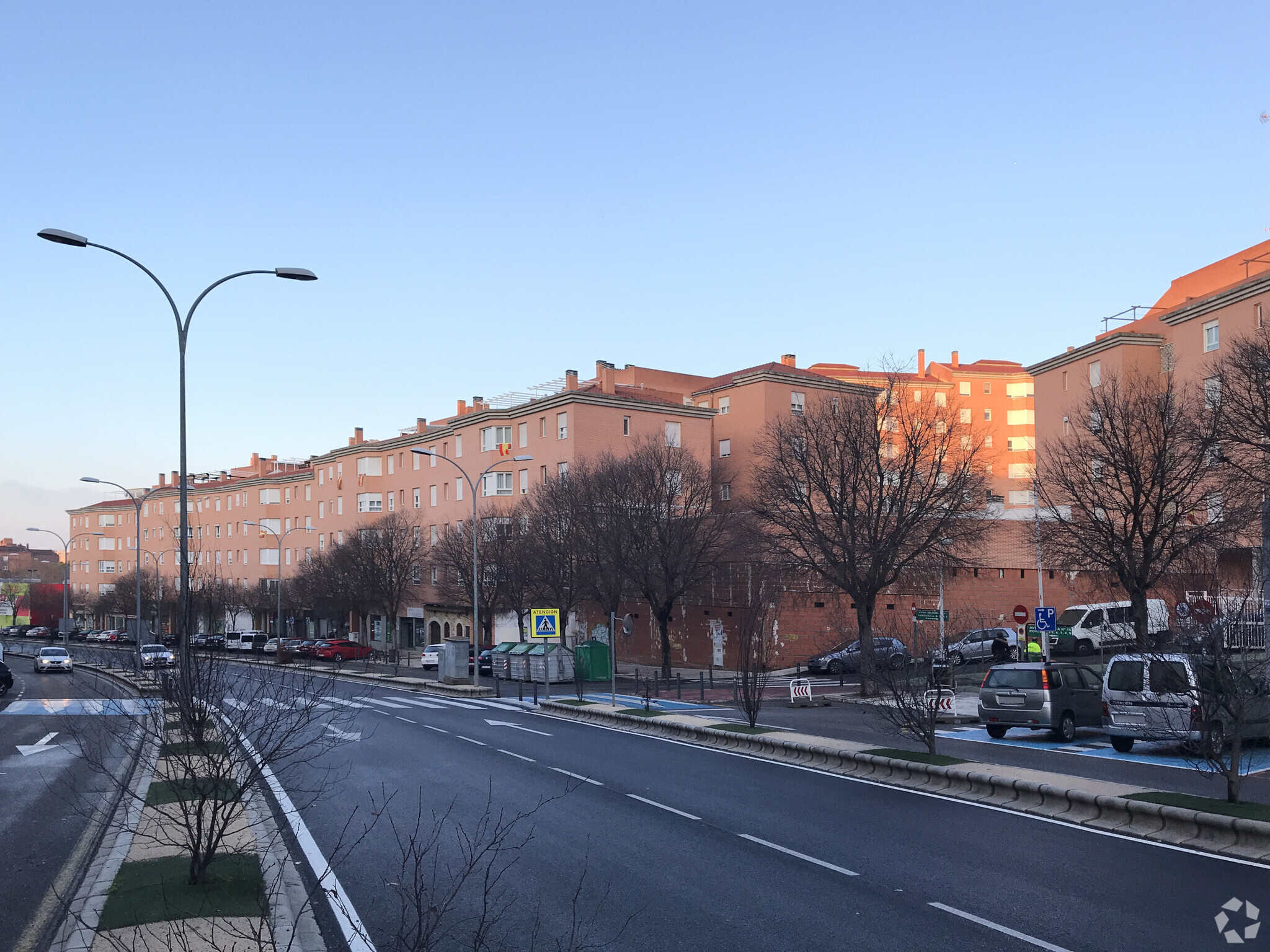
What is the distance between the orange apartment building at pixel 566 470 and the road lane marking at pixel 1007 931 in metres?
27.1

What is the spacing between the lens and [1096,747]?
70.4ft

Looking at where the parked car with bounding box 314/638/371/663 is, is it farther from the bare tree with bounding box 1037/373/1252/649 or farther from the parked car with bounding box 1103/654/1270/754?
the parked car with bounding box 1103/654/1270/754

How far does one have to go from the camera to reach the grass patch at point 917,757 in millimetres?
16781

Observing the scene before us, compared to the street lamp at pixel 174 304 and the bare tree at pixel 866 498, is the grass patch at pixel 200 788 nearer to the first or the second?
the street lamp at pixel 174 304

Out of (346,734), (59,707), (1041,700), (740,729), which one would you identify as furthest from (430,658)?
(1041,700)

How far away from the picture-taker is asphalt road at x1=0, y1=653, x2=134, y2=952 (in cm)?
1002

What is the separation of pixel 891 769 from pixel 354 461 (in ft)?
241

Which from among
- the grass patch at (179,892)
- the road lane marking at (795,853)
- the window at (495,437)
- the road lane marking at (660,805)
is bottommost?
the road lane marking at (660,805)

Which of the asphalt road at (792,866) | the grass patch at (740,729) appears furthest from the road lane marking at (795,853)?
the grass patch at (740,729)

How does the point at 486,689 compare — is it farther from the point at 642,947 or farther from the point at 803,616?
the point at 642,947

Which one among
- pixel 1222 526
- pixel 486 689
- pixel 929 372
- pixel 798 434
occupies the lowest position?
pixel 486 689

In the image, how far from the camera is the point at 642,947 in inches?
323

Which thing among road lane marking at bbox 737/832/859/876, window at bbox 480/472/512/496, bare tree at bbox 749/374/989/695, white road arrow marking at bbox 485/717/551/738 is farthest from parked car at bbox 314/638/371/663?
road lane marking at bbox 737/832/859/876

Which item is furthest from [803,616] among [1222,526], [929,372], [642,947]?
[929,372]
